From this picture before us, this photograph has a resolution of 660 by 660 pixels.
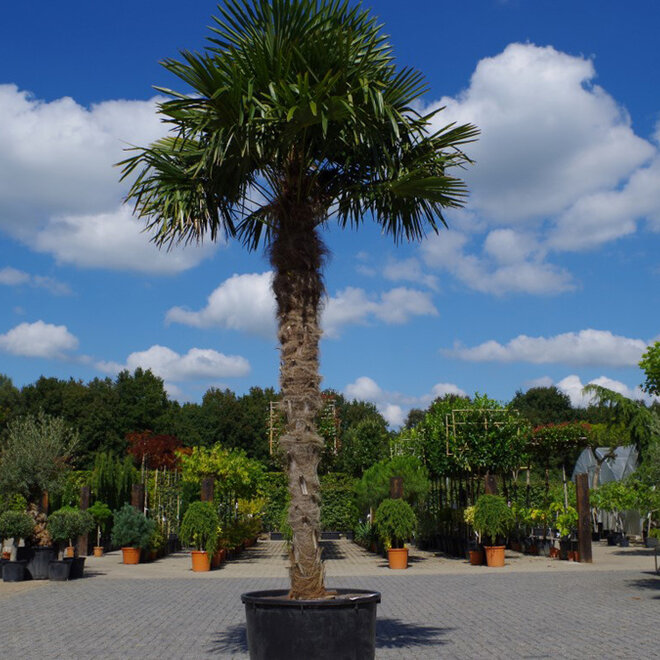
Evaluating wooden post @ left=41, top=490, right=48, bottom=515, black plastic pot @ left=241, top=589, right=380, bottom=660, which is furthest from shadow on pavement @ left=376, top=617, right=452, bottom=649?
wooden post @ left=41, top=490, right=48, bottom=515

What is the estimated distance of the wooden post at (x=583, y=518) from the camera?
58.3ft

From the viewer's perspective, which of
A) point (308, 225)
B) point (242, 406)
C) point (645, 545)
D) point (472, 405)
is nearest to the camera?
point (308, 225)

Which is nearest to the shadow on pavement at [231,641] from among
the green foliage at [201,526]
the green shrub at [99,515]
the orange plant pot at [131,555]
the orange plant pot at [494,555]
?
the green foliage at [201,526]

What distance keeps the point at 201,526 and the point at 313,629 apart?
11.7m

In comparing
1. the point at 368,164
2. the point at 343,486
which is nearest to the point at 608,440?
the point at 343,486

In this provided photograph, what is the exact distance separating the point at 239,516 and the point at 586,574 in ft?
43.6

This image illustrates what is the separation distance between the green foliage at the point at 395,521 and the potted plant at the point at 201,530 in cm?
383

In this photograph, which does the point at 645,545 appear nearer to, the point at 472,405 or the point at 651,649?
the point at 472,405

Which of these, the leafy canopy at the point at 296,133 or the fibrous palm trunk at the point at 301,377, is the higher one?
the leafy canopy at the point at 296,133

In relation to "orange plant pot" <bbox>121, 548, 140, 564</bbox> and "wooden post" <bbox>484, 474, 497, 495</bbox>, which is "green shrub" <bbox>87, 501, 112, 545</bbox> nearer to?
"orange plant pot" <bbox>121, 548, 140, 564</bbox>

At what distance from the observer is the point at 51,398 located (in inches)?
1843

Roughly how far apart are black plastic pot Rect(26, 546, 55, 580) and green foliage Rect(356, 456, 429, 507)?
27.5ft

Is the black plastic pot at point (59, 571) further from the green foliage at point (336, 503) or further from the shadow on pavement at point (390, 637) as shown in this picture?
the green foliage at point (336, 503)

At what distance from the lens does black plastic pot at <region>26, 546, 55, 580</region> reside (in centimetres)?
1584
